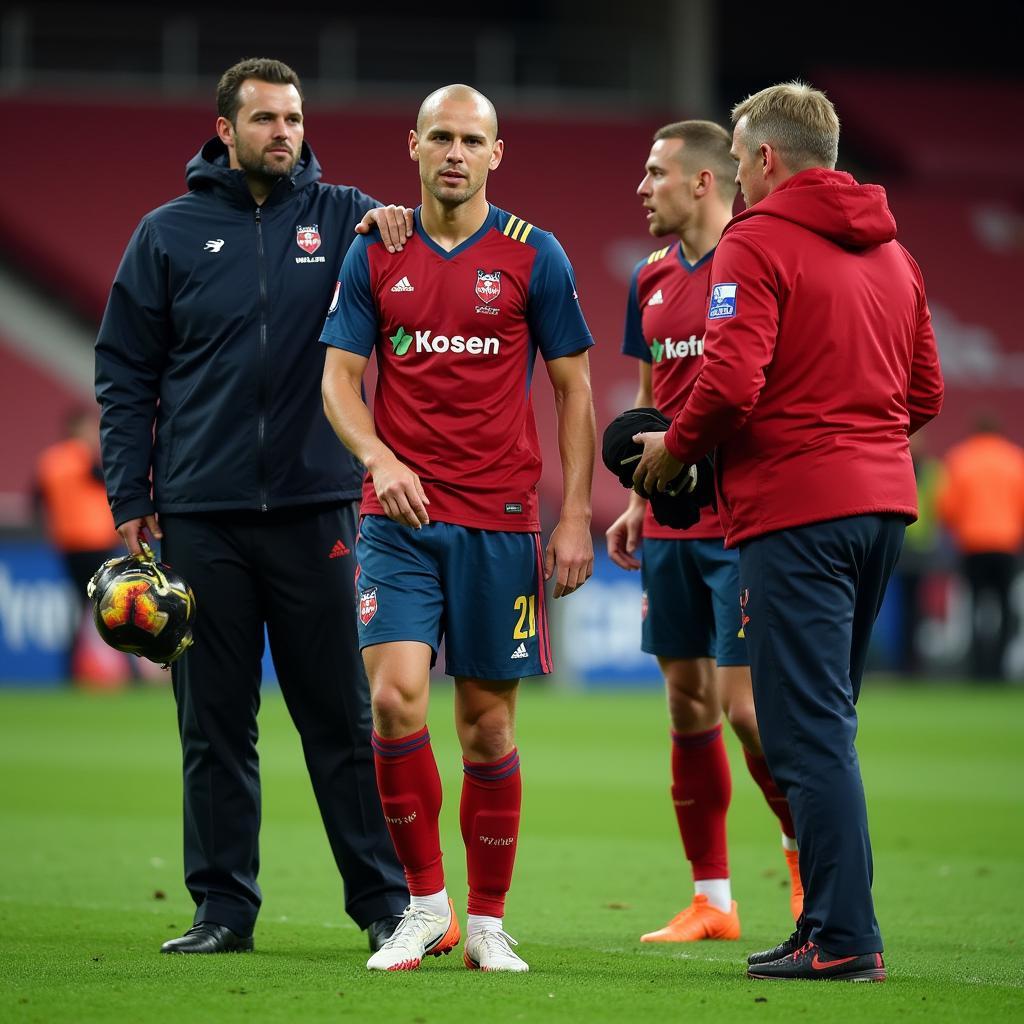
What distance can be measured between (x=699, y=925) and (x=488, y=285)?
2278mm

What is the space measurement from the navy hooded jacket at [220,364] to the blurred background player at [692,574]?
3.87 ft

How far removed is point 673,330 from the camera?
626 centimetres

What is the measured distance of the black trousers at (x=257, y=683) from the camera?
5.76m

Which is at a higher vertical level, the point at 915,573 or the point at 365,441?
the point at 365,441

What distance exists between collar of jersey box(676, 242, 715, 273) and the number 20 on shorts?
1.59 metres

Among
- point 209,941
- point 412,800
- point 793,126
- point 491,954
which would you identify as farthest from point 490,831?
point 793,126

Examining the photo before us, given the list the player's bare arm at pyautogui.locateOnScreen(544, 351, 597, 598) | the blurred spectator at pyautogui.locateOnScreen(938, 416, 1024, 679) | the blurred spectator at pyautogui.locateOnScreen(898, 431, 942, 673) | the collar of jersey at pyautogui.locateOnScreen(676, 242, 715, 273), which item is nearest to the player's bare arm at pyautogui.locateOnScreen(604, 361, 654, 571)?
the collar of jersey at pyautogui.locateOnScreen(676, 242, 715, 273)

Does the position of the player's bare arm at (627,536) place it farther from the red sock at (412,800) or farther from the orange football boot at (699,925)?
the red sock at (412,800)

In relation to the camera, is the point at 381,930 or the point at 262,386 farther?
the point at 262,386

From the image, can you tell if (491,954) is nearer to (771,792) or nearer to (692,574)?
(771,792)

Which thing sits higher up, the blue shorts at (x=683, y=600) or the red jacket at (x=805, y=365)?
the red jacket at (x=805, y=365)

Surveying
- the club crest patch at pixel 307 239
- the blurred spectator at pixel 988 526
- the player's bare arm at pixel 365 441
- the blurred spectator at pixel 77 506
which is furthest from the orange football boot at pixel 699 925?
the blurred spectator at pixel 988 526

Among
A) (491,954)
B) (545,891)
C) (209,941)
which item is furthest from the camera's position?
(545,891)

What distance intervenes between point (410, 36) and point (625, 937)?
2074 centimetres
